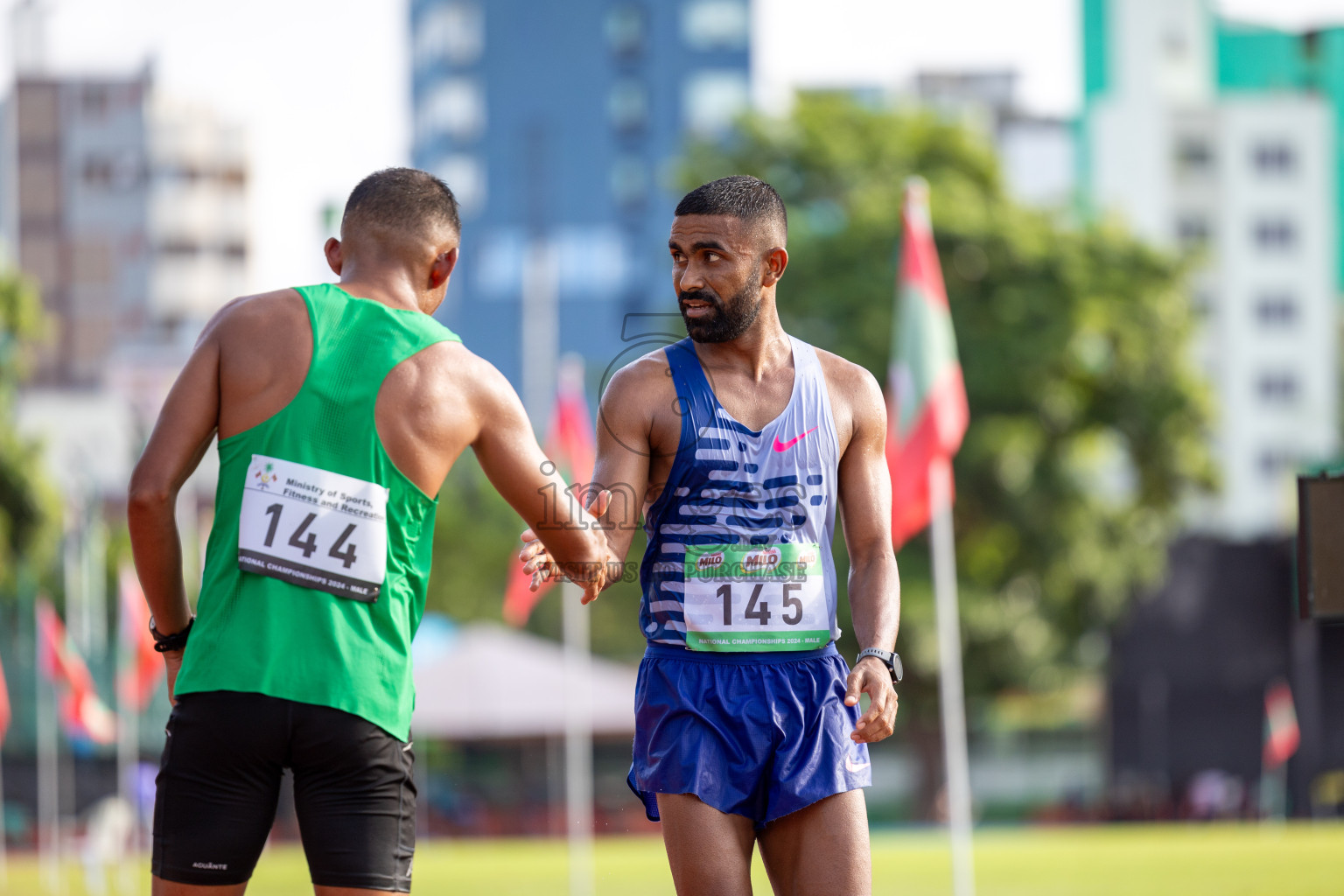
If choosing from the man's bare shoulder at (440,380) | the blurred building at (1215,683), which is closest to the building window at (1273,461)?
the blurred building at (1215,683)

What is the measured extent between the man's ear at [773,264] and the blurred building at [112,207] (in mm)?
73958

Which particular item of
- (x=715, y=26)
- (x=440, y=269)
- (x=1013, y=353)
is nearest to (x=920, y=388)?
(x=440, y=269)

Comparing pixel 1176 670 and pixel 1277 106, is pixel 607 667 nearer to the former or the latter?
pixel 1176 670

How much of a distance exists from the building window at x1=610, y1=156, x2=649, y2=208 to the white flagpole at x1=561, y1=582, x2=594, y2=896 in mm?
44222

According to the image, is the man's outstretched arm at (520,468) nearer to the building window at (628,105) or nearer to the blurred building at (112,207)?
the blurred building at (112,207)

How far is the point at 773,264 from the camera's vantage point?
497 centimetres

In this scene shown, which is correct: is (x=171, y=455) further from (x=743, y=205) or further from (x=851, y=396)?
(x=851, y=396)

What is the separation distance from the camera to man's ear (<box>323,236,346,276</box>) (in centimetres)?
440

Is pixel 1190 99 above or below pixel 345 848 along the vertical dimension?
above

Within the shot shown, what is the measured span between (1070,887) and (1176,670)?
26.0 meters

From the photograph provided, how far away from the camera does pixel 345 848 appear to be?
3.85 meters

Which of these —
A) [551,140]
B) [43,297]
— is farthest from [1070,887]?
[551,140]

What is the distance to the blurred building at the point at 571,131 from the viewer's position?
297 feet

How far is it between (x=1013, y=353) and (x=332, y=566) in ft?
92.9
